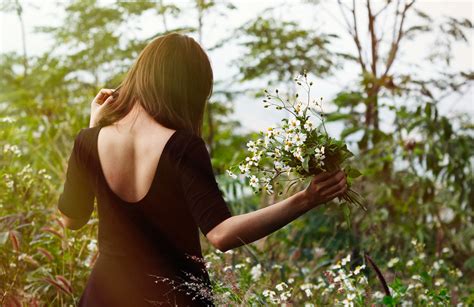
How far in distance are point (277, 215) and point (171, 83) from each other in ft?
1.87

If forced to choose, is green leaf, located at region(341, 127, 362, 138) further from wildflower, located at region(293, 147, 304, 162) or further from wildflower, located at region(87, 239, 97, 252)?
wildflower, located at region(293, 147, 304, 162)

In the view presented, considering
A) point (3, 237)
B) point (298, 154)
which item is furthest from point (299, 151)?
point (3, 237)

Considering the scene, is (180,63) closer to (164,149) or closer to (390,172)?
(164,149)

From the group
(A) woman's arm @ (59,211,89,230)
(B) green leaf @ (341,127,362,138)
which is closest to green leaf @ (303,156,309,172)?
(A) woman's arm @ (59,211,89,230)

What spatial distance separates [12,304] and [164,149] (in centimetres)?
125

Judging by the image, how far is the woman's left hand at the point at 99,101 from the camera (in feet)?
8.23

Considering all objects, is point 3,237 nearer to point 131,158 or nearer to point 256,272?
point 256,272

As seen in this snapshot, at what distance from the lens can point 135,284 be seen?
2289 mm

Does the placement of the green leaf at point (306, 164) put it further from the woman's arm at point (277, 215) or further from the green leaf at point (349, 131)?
the green leaf at point (349, 131)

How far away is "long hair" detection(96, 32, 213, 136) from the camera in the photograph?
7.48 ft

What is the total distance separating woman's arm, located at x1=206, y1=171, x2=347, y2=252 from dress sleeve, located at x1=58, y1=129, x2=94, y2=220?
1.79 feet

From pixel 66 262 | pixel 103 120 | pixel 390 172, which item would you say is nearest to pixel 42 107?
pixel 390 172

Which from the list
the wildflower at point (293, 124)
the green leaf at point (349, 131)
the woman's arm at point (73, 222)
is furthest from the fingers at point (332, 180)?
the green leaf at point (349, 131)

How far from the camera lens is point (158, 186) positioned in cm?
218
